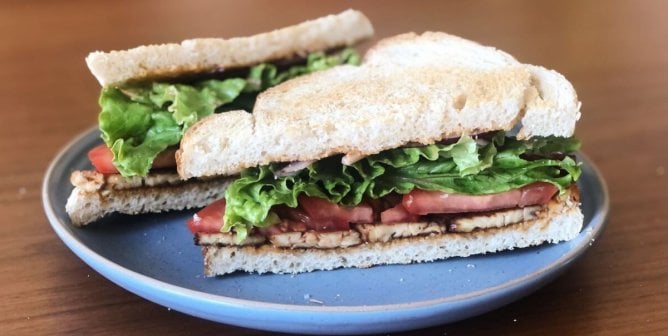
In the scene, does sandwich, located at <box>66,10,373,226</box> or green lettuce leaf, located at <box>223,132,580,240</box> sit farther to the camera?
sandwich, located at <box>66,10,373,226</box>

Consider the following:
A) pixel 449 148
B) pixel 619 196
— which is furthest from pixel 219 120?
pixel 619 196

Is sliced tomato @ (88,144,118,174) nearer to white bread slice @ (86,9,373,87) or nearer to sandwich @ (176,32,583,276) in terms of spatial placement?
white bread slice @ (86,9,373,87)

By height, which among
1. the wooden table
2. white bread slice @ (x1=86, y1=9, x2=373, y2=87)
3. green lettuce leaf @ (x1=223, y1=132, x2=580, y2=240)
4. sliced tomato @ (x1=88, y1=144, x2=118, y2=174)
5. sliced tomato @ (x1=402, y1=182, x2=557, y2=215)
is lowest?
the wooden table

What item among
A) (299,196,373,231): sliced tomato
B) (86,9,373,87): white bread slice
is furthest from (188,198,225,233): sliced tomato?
(86,9,373,87): white bread slice

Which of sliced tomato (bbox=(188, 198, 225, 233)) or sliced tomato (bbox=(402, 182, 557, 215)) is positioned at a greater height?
sliced tomato (bbox=(402, 182, 557, 215))

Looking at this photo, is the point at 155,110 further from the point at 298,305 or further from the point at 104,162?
the point at 298,305

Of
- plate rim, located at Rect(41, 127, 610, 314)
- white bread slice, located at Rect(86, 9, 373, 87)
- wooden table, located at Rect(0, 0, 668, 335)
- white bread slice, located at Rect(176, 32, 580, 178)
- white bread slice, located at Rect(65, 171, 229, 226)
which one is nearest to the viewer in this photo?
plate rim, located at Rect(41, 127, 610, 314)

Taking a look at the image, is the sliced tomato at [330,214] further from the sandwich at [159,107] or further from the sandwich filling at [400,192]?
the sandwich at [159,107]

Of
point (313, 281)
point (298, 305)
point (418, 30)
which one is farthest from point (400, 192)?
point (418, 30)
